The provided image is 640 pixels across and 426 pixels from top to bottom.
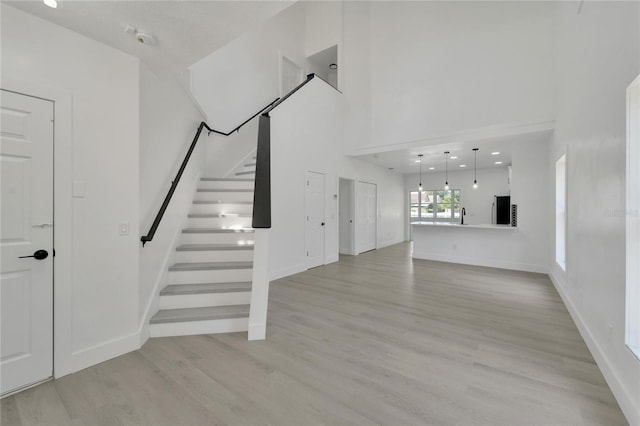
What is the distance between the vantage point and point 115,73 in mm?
2322

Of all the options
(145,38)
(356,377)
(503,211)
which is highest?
(145,38)

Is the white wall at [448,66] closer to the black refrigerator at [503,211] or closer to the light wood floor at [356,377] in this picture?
the black refrigerator at [503,211]

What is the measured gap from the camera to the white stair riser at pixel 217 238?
361 centimetres

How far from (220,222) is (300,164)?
2.21 metres

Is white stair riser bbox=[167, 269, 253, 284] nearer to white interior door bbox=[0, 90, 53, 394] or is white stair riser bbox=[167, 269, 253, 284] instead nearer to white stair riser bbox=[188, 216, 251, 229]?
white stair riser bbox=[188, 216, 251, 229]

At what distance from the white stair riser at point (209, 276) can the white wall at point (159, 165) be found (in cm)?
16

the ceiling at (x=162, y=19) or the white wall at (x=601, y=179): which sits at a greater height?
the ceiling at (x=162, y=19)

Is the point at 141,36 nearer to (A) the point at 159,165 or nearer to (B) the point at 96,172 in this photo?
(B) the point at 96,172

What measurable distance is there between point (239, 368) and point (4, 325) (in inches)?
64.7

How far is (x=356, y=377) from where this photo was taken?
2049mm

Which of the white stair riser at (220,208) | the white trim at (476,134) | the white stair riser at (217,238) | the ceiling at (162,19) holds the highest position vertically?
the white trim at (476,134)

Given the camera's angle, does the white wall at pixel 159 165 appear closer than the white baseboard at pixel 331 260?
Yes

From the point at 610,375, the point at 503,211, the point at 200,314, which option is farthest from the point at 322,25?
the point at 610,375

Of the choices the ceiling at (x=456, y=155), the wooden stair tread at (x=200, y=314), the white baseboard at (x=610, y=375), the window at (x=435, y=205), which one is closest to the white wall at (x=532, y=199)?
the ceiling at (x=456, y=155)
